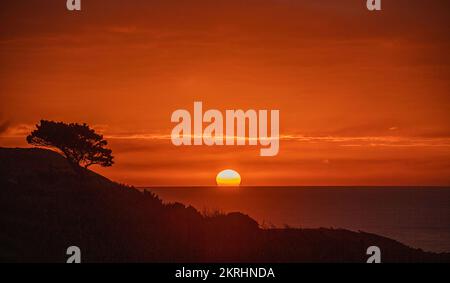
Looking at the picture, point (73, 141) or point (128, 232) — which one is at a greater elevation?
point (73, 141)

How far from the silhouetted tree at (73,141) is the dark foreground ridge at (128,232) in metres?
1.64

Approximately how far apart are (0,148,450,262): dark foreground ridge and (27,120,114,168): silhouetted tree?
164 centimetres

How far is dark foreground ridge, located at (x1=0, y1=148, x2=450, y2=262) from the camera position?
30750 millimetres

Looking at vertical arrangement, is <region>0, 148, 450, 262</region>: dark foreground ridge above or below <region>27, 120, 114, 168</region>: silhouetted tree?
below

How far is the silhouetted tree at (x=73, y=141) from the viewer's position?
134ft

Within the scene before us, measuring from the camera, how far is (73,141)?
40969 mm

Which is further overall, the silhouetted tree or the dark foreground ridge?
the silhouetted tree

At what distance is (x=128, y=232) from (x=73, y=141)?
10179 mm

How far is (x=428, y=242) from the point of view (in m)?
119

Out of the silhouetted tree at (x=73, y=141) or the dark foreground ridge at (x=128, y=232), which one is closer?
the dark foreground ridge at (x=128, y=232)
